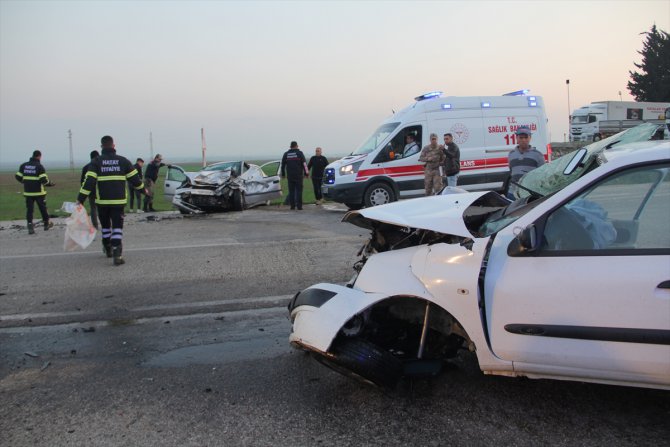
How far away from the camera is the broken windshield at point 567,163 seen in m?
3.49

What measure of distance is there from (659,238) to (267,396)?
7.96ft

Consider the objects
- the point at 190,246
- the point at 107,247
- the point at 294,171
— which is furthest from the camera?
the point at 294,171

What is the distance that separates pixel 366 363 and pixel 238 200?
12.1 metres

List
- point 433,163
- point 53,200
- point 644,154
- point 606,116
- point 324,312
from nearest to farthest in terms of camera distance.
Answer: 1. point 644,154
2. point 324,312
3. point 433,163
4. point 53,200
5. point 606,116

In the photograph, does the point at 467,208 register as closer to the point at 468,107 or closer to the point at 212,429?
the point at 212,429

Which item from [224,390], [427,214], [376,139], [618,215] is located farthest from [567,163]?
[376,139]

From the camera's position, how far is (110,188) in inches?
313

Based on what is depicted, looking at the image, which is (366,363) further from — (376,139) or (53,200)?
(53,200)

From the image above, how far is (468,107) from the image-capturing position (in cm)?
1325

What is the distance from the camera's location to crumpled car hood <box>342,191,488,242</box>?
3205mm

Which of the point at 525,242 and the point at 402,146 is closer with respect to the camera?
the point at 525,242

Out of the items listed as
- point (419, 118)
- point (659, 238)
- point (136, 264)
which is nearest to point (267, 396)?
point (659, 238)

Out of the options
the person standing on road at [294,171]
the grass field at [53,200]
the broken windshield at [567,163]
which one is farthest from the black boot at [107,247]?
the grass field at [53,200]

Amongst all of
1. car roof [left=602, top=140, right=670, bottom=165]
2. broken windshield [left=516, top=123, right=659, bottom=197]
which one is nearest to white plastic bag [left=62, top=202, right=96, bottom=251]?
broken windshield [left=516, top=123, right=659, bottom=197]
